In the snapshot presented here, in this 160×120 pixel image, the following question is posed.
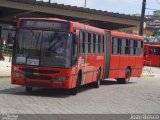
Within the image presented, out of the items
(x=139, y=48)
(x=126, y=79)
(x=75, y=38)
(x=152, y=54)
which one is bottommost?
(x=126, y=79)

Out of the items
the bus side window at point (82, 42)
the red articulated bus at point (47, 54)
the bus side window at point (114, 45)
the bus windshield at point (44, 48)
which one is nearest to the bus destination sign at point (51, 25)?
the red articulated bus at point (47, 54)

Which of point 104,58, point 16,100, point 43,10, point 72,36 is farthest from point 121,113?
point 43,10

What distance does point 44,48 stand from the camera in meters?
18.4

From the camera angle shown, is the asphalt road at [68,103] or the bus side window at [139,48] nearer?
the asphalt road at [68,103]

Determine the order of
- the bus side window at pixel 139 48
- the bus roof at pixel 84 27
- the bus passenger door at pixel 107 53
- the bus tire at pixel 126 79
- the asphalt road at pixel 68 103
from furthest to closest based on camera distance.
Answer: the bus side window at pixel 139 48
the bus tire at pixel 126 79
the bus passenger door at pixel 107 53
the bus roof at pixel 84 27
the asphalt road at pixel 68 103

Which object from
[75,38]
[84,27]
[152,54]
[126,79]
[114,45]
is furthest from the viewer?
[152,54]

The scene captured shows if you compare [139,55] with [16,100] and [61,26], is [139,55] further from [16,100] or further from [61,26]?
[16,100]

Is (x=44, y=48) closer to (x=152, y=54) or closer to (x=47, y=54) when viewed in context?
(x=47, y=54)

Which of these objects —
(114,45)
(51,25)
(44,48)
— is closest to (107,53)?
(114,45)

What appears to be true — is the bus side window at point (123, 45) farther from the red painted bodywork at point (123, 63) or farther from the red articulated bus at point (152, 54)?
the red articulated bus at point (152, 54)

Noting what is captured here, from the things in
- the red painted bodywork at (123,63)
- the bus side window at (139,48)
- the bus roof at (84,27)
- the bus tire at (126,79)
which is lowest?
the bus tire at (126,79)

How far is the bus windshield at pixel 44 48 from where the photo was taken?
719 inches

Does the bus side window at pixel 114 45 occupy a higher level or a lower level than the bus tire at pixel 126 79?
higher

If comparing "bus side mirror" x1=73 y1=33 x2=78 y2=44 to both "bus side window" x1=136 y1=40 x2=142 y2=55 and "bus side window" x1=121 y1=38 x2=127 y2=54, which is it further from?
"bus side window" x1=136 y1=40 x2=142 y2=55
